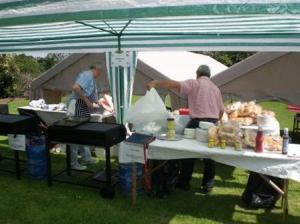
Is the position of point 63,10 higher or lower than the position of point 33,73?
higher

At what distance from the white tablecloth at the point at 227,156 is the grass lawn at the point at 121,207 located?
1.90 feet

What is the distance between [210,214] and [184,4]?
8.07 feet

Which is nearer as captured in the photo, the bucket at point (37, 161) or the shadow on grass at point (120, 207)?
the shadow on grass at point (120, 207)

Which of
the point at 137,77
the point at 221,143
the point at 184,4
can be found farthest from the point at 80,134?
the point at 137,77

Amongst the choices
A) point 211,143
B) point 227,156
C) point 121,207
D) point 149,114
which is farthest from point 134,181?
point 227,156

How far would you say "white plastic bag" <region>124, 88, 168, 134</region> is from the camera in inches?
174

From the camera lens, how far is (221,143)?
3.94 metres

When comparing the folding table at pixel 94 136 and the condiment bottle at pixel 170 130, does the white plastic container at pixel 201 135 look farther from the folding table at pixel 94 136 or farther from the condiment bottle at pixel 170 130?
the folding table at pixel 94 136

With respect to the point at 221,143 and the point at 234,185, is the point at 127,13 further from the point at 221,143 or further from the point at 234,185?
the point at 234,185

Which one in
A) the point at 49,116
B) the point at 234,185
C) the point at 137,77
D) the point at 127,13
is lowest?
the point at 234,185

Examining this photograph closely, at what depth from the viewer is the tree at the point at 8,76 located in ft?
51.1

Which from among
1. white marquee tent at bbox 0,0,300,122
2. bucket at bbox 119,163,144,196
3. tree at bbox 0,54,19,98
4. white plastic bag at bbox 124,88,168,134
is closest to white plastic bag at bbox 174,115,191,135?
white plastic bag at bbox 124,88,168,134

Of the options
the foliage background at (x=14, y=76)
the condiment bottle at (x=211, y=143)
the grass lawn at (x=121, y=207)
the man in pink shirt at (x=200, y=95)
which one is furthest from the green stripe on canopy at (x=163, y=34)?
the foliage background at (x=14, y=76)

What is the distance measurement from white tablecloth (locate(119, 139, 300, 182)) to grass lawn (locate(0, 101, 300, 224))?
579mm
